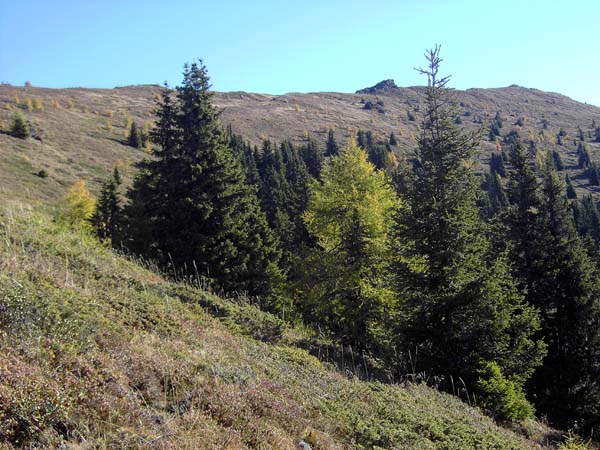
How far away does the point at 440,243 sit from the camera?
12.8 metres

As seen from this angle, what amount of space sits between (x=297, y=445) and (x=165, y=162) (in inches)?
847

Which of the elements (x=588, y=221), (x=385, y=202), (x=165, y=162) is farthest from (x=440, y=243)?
(x=588, y=221)

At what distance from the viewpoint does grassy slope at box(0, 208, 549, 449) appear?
369cm

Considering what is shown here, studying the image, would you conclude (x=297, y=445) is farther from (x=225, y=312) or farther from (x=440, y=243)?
(x=440, y=243)

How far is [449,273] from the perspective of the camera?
486 inches

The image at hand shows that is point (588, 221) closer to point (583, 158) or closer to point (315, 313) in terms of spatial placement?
point (315, 313)

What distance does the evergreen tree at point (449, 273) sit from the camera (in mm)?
11883

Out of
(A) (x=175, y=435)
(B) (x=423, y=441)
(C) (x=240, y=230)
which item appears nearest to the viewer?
(A) (x=175, y=435)

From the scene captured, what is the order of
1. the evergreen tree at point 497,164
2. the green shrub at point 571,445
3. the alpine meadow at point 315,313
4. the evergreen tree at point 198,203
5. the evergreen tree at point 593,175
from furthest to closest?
the evergreen tree at point 593,175
the evergreen tree at point 497,164
the evergreen tree at point 198,203
the green shrub at point 571,445
the alpine meadow at point 315,313

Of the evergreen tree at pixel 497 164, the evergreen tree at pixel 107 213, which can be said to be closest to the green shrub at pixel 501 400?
the evergreen tree at pixel 107 213

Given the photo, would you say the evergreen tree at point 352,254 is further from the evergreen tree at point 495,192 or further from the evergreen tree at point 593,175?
the evergreen tree at point 593,175

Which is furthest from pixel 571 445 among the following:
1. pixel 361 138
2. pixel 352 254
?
pixel 361 138

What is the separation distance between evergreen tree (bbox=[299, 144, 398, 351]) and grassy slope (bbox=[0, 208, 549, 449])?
6927 mm

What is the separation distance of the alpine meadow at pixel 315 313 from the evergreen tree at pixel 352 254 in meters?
0.08
